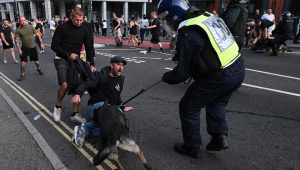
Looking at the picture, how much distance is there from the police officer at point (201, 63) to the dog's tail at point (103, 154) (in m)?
0.91

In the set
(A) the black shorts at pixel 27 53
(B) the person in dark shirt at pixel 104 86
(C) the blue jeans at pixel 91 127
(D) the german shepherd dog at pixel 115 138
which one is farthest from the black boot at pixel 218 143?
(A) the black shorts at pixel 27 53

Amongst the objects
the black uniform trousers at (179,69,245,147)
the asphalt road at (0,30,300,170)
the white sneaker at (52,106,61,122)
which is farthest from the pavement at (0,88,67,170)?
the black uniform trousers at (179,69,245,147)

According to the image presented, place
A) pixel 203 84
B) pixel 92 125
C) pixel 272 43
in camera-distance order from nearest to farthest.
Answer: pixel 203 84
pixel 92 125
pixel 272 43

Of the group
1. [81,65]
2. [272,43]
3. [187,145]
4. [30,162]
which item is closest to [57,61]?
[81,65]

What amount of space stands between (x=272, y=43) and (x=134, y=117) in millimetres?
8165

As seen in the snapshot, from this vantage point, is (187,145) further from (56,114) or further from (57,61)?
(57,61)

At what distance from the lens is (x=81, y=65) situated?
3.82 metres

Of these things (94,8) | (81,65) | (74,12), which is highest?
(94,8)

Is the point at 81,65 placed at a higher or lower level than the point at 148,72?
higher

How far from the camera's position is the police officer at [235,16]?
193 inches

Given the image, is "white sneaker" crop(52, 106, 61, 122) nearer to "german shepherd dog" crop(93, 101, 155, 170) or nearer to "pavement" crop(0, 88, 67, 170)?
"pavement" crop(0, 88, 67, 170)

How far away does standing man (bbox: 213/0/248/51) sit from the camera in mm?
4910

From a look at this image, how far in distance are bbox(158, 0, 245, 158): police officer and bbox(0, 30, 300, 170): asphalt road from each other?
1.61ft

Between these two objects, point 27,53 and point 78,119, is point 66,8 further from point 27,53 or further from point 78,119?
point 78,119
